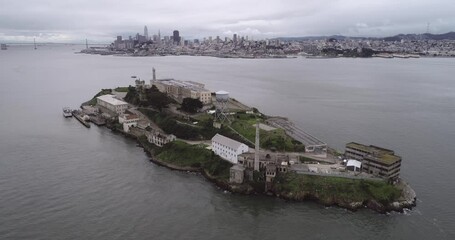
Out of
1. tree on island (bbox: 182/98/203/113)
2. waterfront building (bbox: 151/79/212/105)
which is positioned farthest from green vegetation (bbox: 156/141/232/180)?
waterfront building (bbox: 151/79/212/105)

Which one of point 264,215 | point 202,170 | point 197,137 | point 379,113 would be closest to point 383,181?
point 264,215

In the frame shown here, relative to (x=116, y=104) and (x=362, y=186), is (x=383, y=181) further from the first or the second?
(x=116, y=104)

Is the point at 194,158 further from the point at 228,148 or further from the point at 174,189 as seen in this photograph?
the point at 174,189

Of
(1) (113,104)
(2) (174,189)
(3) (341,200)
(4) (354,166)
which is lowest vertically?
(2) (174,189)

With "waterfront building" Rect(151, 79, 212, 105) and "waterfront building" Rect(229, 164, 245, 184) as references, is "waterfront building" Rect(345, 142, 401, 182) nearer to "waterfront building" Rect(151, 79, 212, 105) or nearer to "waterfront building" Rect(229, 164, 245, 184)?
"waterfront building" Rect(229, 164, 245, 184)

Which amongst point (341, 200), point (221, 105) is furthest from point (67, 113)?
point (341, 200)

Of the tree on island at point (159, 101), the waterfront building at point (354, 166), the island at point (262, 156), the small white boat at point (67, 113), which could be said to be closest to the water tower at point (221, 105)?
the island at point (262, 156)

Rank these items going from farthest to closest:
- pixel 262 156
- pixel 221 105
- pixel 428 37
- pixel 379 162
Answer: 1. pixel 428 37
2. pixel 221 105
3. pixel 262 156
4. pixel 379 162
